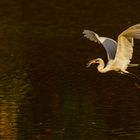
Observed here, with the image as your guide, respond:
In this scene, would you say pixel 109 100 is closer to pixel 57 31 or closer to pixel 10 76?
pixel 10 76

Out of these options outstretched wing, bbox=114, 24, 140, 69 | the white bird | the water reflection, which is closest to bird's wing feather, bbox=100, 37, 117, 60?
the white bird

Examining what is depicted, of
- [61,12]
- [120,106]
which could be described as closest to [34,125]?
[120,106]

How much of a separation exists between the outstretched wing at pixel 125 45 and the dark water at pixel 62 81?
2.94 feet

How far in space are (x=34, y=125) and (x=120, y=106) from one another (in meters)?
1.83

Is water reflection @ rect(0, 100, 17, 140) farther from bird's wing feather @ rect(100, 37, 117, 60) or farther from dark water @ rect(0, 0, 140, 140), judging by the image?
bird's wing feather @ rect(100, 37, 117, 60)

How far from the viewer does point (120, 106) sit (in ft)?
48.6

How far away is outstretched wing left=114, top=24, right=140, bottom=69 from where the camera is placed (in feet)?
41.9

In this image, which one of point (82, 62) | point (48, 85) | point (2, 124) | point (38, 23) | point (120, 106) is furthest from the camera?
point (38, 23)

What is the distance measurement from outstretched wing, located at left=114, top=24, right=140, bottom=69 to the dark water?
0.90 meters

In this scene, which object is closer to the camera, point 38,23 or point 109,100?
point 109,100

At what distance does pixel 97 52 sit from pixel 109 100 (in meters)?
4.42

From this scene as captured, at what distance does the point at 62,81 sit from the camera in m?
16.8

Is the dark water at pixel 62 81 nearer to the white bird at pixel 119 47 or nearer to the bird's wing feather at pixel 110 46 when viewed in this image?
the white bird at pixel 119 47

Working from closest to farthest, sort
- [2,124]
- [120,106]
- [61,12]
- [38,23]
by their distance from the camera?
[2,124] < [120,106] < [38,23] < [61,12]
